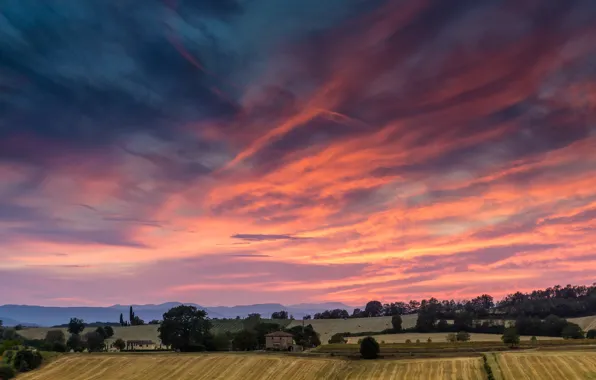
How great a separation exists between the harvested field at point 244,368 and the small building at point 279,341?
2057 centimetres

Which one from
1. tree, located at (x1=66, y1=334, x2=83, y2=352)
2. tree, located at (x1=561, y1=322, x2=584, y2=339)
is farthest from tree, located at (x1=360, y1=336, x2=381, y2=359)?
tree, located at (x1=66, y1=334, x2=83, y2=352)

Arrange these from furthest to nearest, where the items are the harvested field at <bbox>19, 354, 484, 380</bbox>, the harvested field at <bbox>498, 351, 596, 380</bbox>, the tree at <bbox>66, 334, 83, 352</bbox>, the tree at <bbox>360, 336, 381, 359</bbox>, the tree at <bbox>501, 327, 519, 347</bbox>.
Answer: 1. the tree at <bbox>66, 334, 83, 352</bbox>
2. the tree at <bbox>501, 327, 519, 347</bbox>
3. the tree at <bbox>360, 336, 381, 359</bbox>
4. the harvested field at <bbox>19, 354, 484, 380</bbox>
5. the harvested field at <bbox>498, 351, 596, 380</bbox>

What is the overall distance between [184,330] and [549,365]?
9252 centimetres

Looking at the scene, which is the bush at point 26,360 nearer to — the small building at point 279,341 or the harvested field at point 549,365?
the small building at point 279,341

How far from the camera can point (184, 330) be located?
153000mm

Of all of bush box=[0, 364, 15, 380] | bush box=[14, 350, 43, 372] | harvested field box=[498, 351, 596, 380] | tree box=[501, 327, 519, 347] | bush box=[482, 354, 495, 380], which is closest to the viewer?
harvested field box=[498, 351, 596, 380]

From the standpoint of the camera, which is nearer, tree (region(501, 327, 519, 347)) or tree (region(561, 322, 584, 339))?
tree (region(501, 327, 519, 347))

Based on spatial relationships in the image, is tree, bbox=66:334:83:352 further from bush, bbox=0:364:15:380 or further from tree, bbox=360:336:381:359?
tree, bbox=360:336:381:359

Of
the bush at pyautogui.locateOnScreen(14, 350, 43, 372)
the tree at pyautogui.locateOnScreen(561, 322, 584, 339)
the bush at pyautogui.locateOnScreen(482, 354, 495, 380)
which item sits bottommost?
the bush at pyautogui.locateOnScreen(482, 354, 495, 380)

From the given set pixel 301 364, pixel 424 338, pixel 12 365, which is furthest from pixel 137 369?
pixel 424 338

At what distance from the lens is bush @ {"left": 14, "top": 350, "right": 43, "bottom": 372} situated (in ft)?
396

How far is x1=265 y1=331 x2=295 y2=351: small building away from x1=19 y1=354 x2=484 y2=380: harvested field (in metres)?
20.6

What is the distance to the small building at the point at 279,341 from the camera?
145 m

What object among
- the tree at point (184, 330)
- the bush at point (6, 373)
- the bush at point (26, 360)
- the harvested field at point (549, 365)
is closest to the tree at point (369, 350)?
the harvested field at point (549, 365)
